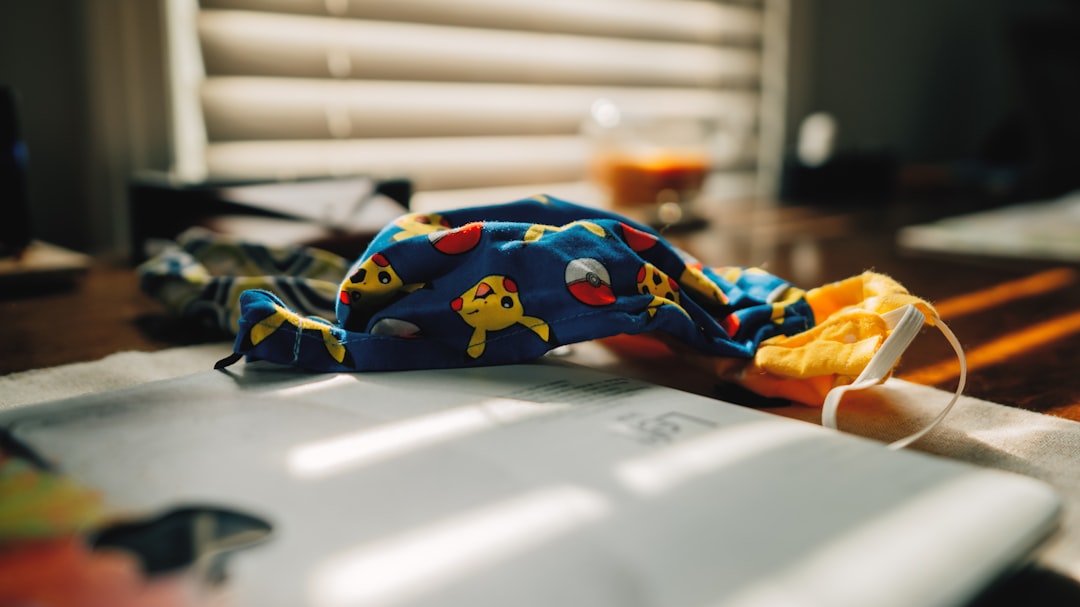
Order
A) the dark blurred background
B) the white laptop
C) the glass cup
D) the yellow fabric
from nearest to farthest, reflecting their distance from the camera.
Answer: the white laptop
the yellow fabric
the dark blurred background
the glass cup

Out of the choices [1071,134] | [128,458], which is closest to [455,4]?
[128,458]

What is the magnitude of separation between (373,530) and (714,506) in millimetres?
105

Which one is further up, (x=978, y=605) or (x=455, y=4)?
(x=455, y=4)

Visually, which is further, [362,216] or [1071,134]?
[1071,134]

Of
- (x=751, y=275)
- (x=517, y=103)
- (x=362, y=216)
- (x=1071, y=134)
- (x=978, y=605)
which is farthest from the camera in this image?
(x=1071, y=134)

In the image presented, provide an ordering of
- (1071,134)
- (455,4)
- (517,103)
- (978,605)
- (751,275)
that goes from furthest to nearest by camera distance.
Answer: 1. (1071,134)
2. (517,103)
3. (455,4)
4. (751,275)
5. (978,605)

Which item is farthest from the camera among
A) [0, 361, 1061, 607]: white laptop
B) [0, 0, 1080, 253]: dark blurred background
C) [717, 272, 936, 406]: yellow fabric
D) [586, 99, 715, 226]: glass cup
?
[586, 99, 715, 226]: glass cup

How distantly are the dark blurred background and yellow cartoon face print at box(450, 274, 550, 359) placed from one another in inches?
26.1

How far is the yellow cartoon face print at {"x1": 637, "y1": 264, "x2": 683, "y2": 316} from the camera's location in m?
0.42

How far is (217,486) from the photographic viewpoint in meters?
0.27

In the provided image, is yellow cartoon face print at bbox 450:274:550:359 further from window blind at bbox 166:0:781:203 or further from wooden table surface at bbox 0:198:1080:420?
window blind at bbox 166:0:781:203

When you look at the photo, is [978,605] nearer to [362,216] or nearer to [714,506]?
[714,506]

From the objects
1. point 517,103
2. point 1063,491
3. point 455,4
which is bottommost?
point 1063,491

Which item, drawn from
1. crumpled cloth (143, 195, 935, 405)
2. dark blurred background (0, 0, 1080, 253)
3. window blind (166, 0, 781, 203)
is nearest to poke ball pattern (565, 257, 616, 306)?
crumpled cloth (143, 195, 935, 405)
